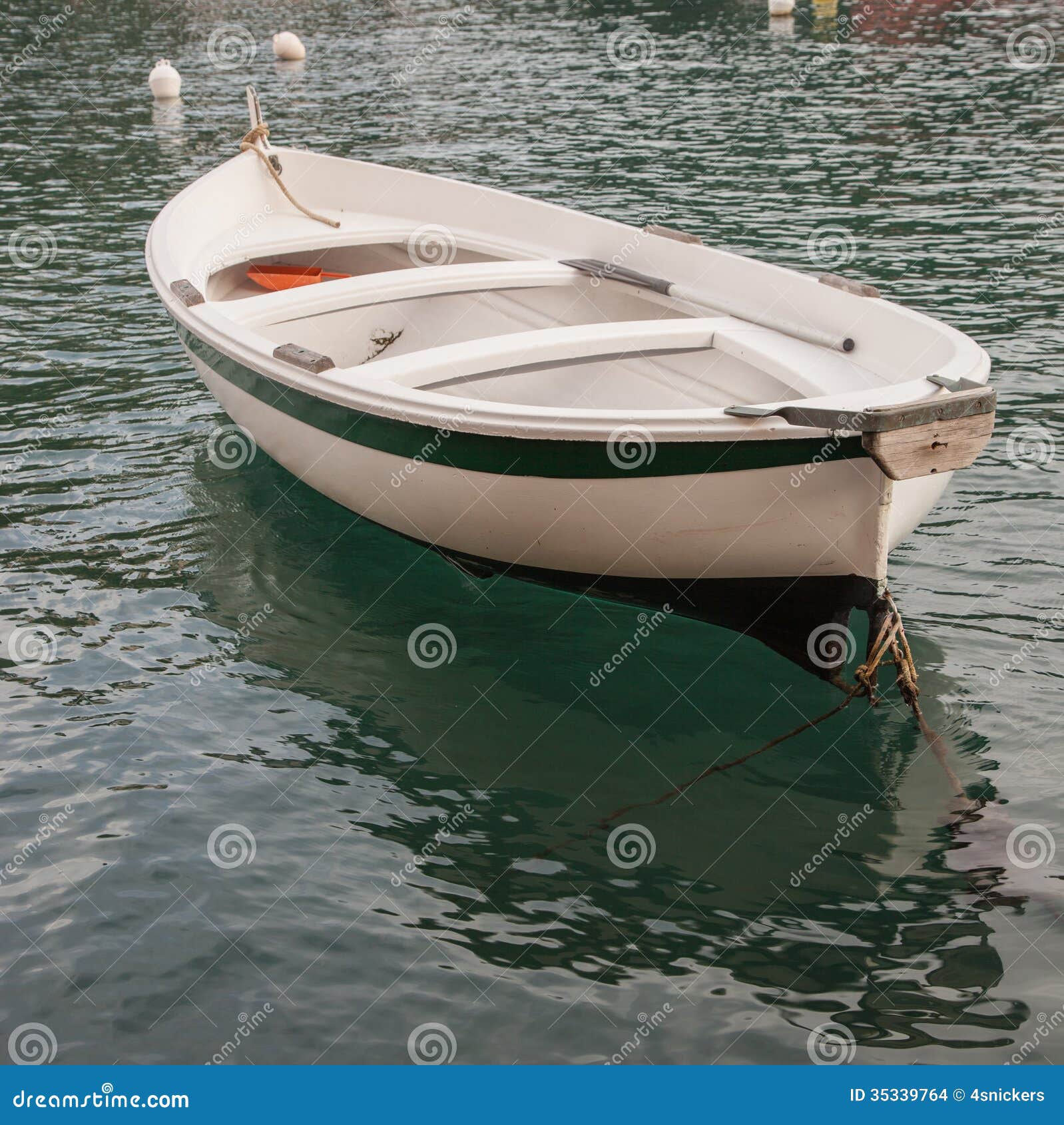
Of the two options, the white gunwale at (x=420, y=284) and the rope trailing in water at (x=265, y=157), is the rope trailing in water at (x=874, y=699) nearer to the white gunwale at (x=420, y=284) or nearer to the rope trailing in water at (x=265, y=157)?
the white gunwale at (x=420, y=284)

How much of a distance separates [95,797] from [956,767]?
328 centimetres

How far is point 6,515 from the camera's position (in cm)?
687

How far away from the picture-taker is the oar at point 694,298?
592 centimetres

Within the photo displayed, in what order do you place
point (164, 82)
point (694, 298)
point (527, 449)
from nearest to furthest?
1. point (527, 449)
2. point (694, 298)
3. point (164, 82)

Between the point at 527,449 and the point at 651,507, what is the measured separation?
535 mm

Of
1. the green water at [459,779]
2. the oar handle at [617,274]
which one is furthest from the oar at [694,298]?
the green water at [459,779]

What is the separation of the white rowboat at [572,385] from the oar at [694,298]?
1cm

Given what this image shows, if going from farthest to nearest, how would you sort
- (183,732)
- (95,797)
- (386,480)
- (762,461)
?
(386,480) → (183,732) → (95,797) → (762,461)

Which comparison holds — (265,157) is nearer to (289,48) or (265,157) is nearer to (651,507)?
(651,507)

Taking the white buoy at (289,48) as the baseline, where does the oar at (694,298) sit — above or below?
below

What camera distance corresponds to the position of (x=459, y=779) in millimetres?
4926

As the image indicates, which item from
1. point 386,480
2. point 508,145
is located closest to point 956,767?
point 386,480

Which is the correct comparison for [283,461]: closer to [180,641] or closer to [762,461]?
[180,641]

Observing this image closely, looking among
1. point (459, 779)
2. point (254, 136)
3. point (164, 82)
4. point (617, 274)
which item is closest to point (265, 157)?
point (254, 136)
